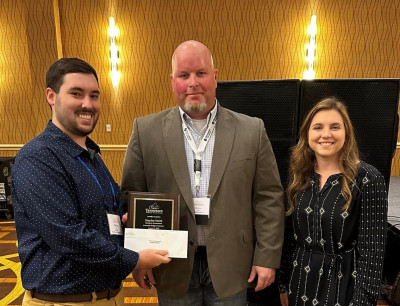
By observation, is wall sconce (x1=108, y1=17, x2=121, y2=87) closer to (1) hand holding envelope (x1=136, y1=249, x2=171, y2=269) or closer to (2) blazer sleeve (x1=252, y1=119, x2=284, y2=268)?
(2) blazer sleeve (x1=252, y1=119, x2=284, y2=268)

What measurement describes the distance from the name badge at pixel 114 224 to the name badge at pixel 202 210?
333 millimetres

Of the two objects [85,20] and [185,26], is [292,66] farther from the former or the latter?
[85,20]

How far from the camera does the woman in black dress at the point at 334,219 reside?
1388 millimetres

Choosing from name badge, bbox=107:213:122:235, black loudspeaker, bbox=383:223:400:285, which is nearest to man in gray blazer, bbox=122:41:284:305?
name badge, bbox=107:213:122:235

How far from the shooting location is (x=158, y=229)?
1.28 m

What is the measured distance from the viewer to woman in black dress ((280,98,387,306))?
54.6 inches

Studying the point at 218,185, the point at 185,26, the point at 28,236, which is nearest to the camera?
the point at 28,236

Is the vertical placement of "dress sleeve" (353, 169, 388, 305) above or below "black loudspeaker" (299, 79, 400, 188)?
below

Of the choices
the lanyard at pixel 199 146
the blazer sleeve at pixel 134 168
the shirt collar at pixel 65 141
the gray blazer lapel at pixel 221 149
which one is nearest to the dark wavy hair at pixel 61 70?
the shirt collar at pixel 65 141

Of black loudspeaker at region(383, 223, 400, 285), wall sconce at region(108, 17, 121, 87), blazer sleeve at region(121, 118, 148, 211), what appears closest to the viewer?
blazer sleeve at region(121, 118, 148, 211)

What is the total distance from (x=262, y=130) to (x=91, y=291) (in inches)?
38.9

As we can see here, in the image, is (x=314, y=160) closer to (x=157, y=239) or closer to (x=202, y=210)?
(x=202, y=210)

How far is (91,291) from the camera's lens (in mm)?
1214

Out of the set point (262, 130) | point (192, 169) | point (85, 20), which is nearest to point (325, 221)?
point (262, 130)
